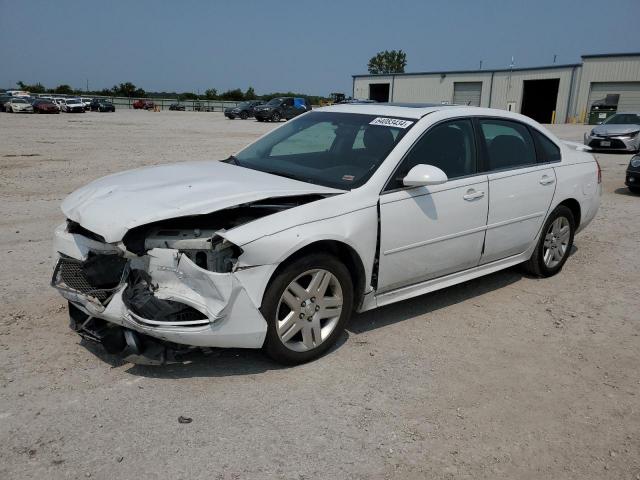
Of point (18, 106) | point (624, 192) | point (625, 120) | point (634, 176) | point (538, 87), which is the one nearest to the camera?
point (634, 176)

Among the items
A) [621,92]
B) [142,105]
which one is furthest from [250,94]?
[621,92]

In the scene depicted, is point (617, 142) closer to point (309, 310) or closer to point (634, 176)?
point (634, 176)

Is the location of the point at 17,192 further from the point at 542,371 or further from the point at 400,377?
the point at 542,371

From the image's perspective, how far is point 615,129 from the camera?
17.9m

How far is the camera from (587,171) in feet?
18.8

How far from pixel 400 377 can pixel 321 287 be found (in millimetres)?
782

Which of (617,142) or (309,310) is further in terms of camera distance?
(617,142)

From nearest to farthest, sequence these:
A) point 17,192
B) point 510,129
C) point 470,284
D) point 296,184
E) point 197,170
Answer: point 296,184
point 197,170
point 510,129
point 470,284
point 17,192

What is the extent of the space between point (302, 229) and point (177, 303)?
876 mm

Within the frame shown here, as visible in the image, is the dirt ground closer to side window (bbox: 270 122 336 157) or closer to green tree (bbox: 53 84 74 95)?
side window (bbox: 270 122 336 157)

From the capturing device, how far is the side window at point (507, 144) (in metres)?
4.79

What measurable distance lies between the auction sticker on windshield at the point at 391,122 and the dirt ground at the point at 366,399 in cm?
154

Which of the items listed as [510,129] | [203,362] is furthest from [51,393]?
[510,129]

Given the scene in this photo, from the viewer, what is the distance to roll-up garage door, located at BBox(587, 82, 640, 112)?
4219cm
